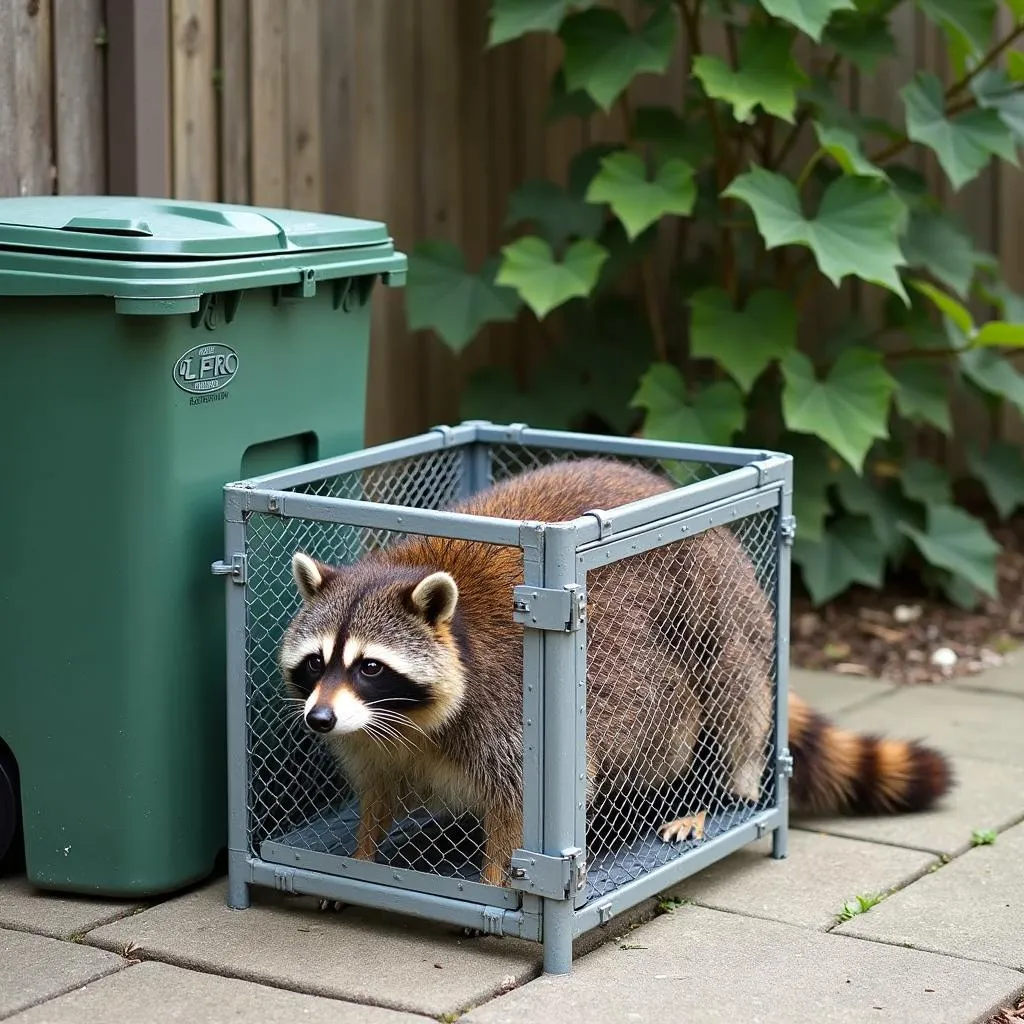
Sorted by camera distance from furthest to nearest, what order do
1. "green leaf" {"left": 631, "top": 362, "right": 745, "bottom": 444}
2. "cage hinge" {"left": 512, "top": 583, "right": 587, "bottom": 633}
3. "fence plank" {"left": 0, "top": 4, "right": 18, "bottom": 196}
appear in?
"green leaf" {"left": 631, "top": 362, "right": 745, "bottom": 444}
"fence plank" {"left": 0, "top": 4, "right": 18, "bottom": 196}
"cage hinge" {"left": 512, "top": 583, "right": 587, "bottom": 633}

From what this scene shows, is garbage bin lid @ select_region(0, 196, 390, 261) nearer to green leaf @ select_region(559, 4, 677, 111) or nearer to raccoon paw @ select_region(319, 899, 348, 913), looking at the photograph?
raccoon paw @ select_region(319, 899, 348, 913)

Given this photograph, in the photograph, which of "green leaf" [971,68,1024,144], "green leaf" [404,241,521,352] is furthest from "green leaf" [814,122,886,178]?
"green leaf" [404,241,521,352]

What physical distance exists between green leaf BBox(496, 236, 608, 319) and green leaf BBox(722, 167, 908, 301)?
47 centimetres

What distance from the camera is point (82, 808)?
356 cm

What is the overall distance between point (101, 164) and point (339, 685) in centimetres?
192

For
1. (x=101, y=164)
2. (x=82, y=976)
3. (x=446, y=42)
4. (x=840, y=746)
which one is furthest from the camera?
(x=446, y=42)

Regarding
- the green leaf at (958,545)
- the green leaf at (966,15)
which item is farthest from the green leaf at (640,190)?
the green leaf at (958,545)

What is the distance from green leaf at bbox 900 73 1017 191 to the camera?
215 inches

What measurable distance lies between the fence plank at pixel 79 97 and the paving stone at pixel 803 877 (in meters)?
2.32

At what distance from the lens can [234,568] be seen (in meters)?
3.49

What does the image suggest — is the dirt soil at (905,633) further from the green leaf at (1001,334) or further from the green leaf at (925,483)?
the green leaf at (1001,334)

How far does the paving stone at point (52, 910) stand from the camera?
3.47 metres

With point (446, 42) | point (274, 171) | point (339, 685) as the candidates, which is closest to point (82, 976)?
point (339, 685)

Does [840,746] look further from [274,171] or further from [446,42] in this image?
[446,42]
